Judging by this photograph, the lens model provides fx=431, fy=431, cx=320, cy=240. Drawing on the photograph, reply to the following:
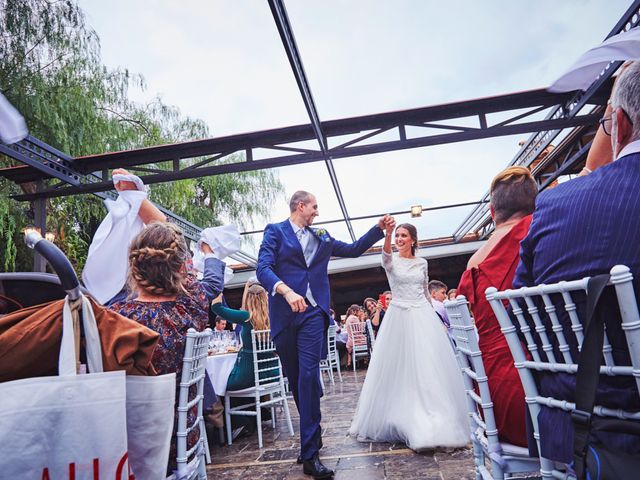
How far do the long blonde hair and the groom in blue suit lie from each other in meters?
1.40

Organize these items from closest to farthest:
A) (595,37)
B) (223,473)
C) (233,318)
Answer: (223,473) → (233,318) → (595,37)

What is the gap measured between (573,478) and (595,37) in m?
5.09

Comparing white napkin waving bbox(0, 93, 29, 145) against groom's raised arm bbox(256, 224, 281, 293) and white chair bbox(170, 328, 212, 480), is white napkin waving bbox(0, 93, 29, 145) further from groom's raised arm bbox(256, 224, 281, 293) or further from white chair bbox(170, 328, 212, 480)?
groom's raised arm bbox(256, 224, 281, 293)

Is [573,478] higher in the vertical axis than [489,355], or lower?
lower

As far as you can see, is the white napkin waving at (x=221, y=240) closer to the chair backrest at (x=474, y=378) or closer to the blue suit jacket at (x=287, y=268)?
the blue suit jacket at (x=287, y=268)

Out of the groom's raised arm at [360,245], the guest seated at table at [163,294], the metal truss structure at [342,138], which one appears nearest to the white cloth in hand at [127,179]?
the guest seated at table at [163,294]

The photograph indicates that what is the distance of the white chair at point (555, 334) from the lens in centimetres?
75

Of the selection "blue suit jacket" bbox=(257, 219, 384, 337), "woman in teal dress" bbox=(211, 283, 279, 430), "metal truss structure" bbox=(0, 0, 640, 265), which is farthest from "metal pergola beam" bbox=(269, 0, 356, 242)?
"woman in teal dress" bbox=(211, 283, 279, 430)

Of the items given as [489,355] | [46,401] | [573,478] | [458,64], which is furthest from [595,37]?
[46,401]

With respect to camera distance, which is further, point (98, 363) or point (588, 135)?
point (588, 135)

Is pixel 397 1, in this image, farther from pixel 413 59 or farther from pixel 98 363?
pixel 98 363

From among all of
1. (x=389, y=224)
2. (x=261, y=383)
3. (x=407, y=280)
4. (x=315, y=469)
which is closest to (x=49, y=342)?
(x=315, y=469)

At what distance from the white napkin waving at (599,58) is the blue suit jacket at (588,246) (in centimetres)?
30

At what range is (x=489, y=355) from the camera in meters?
1.47
